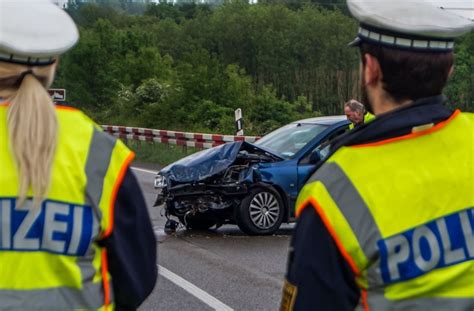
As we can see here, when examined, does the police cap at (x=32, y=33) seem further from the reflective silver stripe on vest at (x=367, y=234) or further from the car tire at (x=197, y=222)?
the car tire at (x=197, y=222)

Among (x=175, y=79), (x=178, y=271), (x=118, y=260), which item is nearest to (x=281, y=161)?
(x=178, y=271)

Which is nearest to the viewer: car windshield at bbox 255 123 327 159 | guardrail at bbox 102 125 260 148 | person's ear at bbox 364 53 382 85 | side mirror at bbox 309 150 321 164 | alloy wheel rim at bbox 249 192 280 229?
person's ear at bbox 364 53 382 85

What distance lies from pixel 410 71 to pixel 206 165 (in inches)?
380

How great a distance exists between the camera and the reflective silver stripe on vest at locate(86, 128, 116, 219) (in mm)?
2695

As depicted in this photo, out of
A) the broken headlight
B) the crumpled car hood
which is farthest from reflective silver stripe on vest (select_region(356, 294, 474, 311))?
the broken headlight

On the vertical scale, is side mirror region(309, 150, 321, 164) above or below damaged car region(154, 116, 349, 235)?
above

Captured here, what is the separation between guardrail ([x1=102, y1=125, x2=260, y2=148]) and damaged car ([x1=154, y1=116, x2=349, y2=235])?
7.81m

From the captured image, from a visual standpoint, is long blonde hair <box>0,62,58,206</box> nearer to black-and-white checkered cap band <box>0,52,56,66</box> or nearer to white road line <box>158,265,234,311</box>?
black-and-white checkered cap band <box>0,52,56,66</box>

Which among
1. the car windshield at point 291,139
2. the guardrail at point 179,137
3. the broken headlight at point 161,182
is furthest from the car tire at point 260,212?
the guardrail at point 179,137

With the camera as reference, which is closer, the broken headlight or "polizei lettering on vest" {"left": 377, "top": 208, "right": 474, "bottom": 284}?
"polizei lettering on vest" {"left": 377, "top": 208, "right": 474, "bottom": 284}

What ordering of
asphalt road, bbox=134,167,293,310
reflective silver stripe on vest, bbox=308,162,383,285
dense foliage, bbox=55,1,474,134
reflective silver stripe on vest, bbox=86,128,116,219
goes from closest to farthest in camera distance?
reflective silver stripe on vest, bbox=308,162,383,285 → reflective silver stripe on vest, bbox=86,128,116,219 → asphalt road, bbox=134,167,293,310 → dense foliage, bbox=55,1,474,134

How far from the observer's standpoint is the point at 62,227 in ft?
8.70

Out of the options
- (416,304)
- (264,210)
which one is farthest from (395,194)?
(264,210)

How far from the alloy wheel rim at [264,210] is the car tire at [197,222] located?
0.67 m
